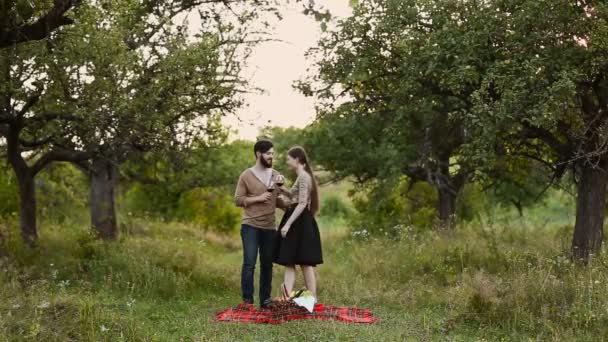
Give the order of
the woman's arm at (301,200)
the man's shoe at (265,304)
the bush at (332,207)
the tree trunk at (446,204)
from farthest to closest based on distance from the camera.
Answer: the bush at (332,207), the tree trunk at (446,204), the woman's arm at (301,200), the man's shoe at (265,304)

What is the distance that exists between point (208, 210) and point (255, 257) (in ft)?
66.3

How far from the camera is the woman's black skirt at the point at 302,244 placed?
998 cm

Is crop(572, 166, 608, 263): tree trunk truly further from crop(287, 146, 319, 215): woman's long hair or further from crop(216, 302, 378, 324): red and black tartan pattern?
crop(287, 146, 319, 215): woman's long hair

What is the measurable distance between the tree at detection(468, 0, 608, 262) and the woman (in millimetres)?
2776

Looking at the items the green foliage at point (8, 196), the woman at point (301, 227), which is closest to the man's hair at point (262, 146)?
the woman at point (301, 227)

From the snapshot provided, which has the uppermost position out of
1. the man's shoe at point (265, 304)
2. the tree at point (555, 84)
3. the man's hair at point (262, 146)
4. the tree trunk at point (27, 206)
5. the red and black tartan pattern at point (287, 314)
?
the tree at point (555, 84)

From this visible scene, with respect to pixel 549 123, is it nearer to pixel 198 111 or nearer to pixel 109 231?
pixel 198 111

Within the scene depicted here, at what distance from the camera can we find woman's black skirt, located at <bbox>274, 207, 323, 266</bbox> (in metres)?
9.98

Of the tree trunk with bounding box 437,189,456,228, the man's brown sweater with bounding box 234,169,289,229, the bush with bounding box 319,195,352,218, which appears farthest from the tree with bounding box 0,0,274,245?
the bush with bounding box 319,195,352,218

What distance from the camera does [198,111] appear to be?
14375mm

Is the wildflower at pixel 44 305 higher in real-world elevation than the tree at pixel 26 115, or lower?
lower

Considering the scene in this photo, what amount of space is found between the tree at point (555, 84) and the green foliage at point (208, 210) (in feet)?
60.3

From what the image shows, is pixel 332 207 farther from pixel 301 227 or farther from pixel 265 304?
pixel 265 304

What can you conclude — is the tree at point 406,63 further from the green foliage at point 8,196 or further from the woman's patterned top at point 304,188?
the green foliage at point 8,196
